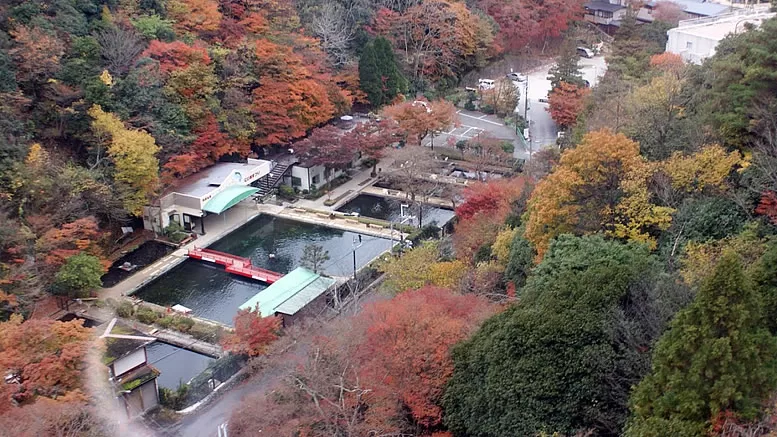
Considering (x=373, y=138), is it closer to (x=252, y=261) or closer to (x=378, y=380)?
(x=252, y=261)

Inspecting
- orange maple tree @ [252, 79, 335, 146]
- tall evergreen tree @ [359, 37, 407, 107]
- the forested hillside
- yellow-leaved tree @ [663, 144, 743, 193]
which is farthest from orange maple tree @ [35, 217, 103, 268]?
tall evergreen tree @ [359, 37, 407, 107]

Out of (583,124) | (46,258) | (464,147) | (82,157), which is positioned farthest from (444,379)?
(464,147)

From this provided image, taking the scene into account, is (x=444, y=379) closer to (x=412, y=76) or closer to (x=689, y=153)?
(x=689, y=153)

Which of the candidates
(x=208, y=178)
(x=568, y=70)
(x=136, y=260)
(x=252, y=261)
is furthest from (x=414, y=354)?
(x=568, y=70)

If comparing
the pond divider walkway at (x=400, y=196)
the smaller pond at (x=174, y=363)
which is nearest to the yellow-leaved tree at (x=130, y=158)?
the smaller pond at (x=174, y=363)

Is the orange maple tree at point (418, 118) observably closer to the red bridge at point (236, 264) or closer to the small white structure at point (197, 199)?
the small white structure at point (197, 199)

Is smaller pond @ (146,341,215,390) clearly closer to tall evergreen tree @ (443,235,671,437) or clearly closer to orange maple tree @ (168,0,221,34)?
tall evergreen tree @ (443,235,671,437)
